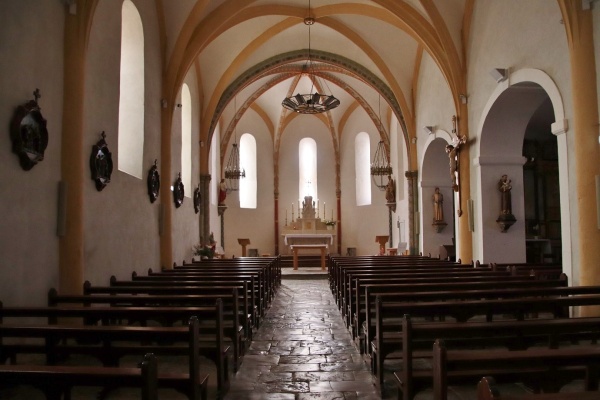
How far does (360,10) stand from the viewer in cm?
1302

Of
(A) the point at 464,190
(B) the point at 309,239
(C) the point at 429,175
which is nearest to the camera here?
(A) the point at 464,190

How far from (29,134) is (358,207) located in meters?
18.2

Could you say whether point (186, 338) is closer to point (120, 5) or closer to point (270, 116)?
point (120, 5)

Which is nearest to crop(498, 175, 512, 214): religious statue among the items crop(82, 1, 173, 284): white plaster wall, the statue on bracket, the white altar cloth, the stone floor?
the statue on bracket

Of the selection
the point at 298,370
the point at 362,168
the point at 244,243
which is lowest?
the point at 298,370

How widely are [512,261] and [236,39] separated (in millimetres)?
9552

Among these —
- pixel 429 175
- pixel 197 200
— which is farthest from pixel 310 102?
pixel 197 200

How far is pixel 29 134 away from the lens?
527 centimetres

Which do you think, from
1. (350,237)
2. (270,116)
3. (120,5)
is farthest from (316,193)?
(120,5)

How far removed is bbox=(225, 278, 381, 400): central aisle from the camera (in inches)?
178

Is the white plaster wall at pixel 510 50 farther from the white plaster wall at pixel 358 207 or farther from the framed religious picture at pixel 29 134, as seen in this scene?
the white plaster wall at pixel 358 207

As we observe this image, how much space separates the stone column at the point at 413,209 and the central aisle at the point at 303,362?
7.26 metres

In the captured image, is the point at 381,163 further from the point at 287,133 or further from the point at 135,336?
the point at 135,336

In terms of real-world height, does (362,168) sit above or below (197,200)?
above
